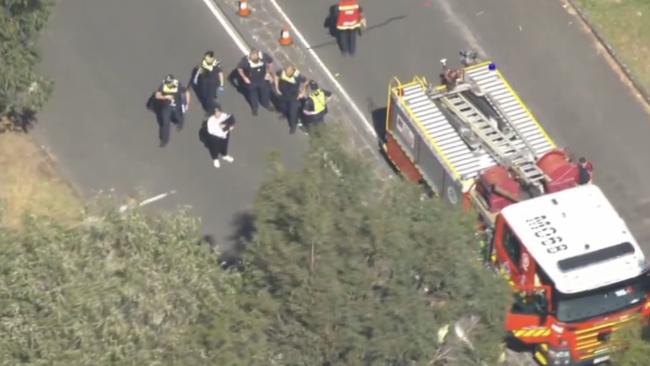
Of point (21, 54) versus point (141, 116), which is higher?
point (21, 54)

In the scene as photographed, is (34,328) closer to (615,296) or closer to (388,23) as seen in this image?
(615,296)

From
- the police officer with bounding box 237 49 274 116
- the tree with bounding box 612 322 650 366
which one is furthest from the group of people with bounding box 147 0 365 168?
the tree with bounding box 612 322 650 366

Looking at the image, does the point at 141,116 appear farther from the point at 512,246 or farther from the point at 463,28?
the point at 512,246

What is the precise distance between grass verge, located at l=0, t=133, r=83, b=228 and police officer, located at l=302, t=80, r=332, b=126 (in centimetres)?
418

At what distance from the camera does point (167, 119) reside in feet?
92.0

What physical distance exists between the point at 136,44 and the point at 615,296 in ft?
35.7

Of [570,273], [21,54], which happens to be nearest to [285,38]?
[21,54]

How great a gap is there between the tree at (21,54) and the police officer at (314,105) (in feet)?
14.4

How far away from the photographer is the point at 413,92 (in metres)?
26.9

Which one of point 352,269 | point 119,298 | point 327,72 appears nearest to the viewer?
point 119,298

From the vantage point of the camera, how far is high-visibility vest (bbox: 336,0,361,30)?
96.4 ft

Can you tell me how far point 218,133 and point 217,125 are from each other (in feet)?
0.51

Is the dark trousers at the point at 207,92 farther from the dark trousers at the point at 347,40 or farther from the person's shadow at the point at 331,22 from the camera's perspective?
the person's shadow at the point at 331,22

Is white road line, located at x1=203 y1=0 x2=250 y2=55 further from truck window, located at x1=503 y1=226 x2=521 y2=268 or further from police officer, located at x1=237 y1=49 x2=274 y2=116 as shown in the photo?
truck window, located at x1=503 y1=226 x2=521 y2=268
